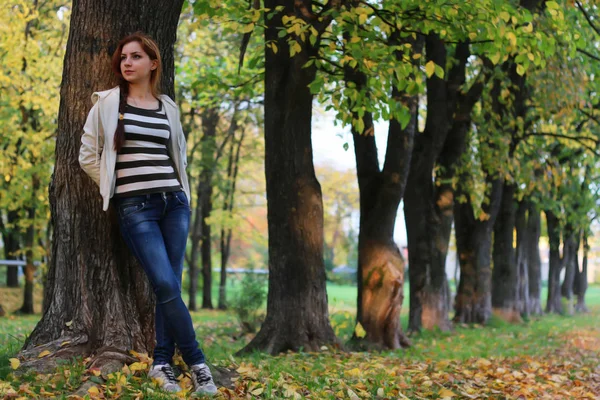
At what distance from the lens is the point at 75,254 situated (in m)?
6.24

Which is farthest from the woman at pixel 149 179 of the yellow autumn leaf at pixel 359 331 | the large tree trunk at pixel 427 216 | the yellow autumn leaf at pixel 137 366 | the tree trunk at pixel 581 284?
the tree trunk at pixel 581 284

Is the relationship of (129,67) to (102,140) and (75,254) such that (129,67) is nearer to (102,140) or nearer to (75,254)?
(102,140)

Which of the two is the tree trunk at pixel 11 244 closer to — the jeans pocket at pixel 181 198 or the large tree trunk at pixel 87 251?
the large tree trunk at pixel 87 251

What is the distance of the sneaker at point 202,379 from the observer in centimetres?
580

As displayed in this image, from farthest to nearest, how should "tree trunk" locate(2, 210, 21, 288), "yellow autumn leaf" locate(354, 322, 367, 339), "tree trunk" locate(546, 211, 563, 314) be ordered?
"tree trunk" locate(546, 211, 563, 314) → "tree trunk" locate(2, 210, 21, 288) → "yellow autumn leaf" locate(354, 322, 367, 339)

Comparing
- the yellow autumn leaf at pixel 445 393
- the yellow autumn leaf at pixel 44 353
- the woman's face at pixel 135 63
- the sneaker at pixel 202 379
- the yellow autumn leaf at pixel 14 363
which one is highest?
the woman's face at pixel 135 63

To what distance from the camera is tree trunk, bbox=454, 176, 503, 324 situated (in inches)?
798

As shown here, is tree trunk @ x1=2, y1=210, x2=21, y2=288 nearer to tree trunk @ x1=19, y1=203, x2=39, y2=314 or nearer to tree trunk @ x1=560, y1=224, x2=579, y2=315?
tree trunk @ x1=19, y1=203, x2=39, y2=314

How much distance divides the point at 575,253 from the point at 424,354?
79.8 ft

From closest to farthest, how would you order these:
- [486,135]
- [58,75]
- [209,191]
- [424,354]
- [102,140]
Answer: [102,140], [424,354], [486,135], [58,75], [209,191]

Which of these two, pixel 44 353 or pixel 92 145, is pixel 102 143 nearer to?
pixel 92 145

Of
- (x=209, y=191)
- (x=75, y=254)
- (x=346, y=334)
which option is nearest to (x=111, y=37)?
(x=75, y=254)

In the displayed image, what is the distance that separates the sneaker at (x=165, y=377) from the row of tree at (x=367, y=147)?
1.25ft

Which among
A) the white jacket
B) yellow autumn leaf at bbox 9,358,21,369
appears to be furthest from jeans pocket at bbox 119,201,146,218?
yellow autumn leaf at bbox 9,358,21,369
